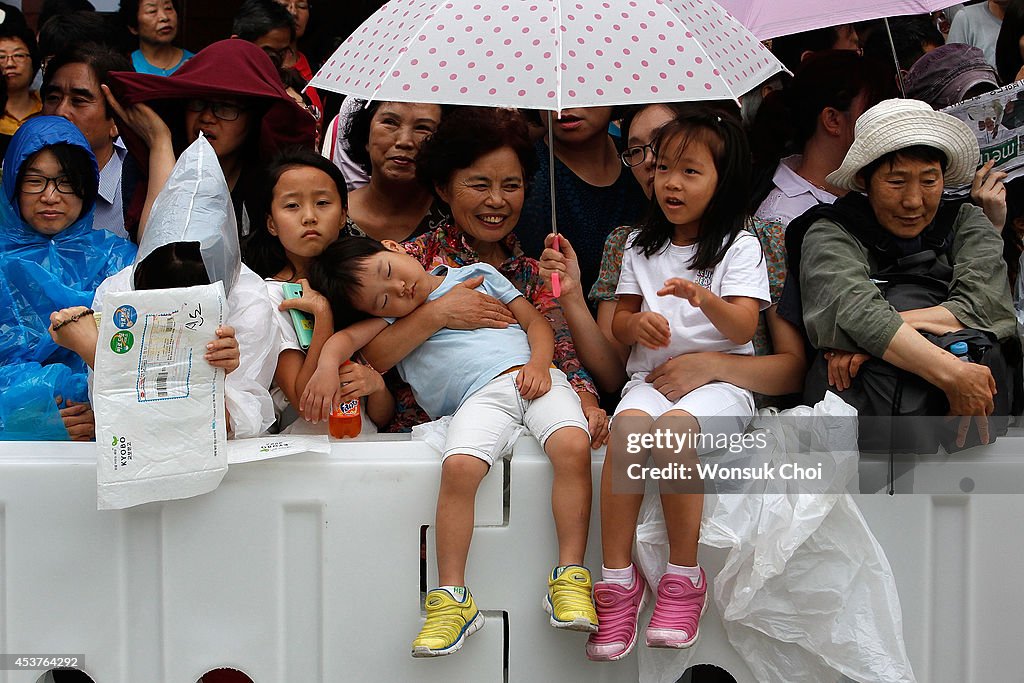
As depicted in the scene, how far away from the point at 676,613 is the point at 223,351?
1.23 metres

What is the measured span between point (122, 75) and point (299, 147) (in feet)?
2.19

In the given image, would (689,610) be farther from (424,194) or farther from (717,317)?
(424,194)

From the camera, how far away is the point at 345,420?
2.87m

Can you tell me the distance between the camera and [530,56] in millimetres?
2689

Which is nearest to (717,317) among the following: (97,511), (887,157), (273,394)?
(887,157)

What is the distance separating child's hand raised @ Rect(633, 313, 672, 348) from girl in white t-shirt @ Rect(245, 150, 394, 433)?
0.71 metres

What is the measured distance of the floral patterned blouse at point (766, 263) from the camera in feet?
9.73

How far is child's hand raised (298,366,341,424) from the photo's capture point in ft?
9.15

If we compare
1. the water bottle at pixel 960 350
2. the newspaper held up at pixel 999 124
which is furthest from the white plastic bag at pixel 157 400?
the newspaper held up at pixel 999 124

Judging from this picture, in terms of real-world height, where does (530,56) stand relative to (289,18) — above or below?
below

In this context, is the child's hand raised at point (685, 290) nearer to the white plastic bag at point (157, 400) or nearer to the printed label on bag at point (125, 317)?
the white plastic bag at point (157, 400)

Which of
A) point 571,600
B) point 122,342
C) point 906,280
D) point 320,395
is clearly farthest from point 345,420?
point 906,280

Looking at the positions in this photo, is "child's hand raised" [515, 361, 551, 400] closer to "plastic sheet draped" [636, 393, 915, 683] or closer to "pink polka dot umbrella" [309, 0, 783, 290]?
"pink polka dot umbrella" [309, 0, 783, 290]

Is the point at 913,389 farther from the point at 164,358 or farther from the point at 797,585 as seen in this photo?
the point at 164,358
